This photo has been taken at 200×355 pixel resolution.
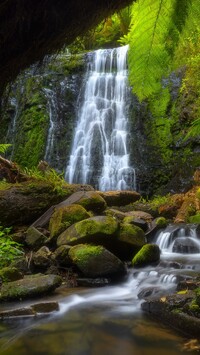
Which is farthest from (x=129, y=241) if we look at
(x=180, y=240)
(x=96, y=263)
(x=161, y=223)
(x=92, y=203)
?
(x=161, y=223)

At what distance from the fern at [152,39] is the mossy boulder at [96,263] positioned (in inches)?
227

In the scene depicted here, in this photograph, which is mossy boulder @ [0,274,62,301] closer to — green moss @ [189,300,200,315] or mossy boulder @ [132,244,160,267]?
mossy boulder @ [132,244,160,267]

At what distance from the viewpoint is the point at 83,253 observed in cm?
753

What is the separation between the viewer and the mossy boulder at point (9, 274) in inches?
265

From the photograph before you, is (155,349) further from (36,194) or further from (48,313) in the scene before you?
(36,194)

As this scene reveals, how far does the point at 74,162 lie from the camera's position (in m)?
16.5

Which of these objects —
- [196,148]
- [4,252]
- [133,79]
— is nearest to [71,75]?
[196,148]

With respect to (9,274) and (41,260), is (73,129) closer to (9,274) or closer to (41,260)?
(41,260)

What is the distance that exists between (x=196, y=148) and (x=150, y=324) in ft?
36.3

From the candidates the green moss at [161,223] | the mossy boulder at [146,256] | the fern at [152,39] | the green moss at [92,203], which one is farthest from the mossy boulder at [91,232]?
the fern at [152,39]

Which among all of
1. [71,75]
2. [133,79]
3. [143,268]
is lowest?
[143,268]

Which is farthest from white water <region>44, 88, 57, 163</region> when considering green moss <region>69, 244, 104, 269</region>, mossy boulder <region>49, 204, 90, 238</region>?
green moss <region>69, 244, 104, 269</region>

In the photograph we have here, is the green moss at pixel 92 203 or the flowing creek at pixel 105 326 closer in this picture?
the flowing creek at pixel 105 326

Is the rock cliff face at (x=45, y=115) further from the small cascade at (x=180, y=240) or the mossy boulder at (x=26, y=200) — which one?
the small cascade at (x=180, y=240)
